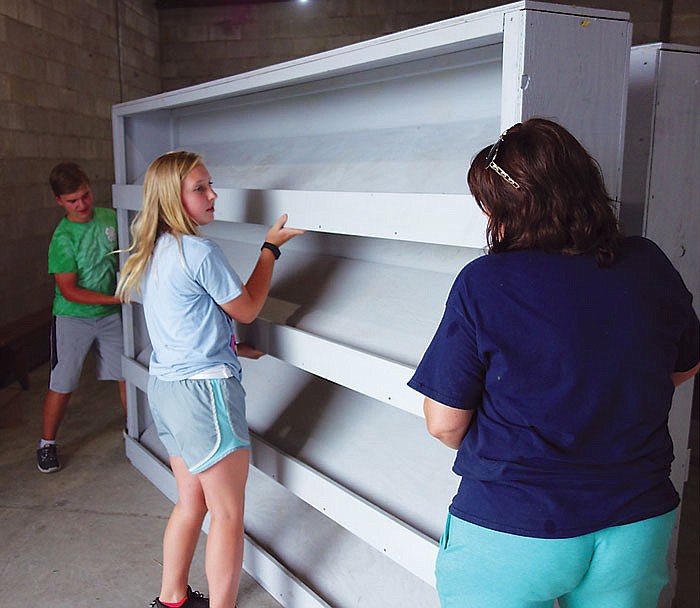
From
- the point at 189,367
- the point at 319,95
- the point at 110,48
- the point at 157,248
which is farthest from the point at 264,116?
the point at 110,48

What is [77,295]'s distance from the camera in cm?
315

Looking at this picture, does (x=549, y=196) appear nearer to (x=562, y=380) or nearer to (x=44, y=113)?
(x=562, y=380)

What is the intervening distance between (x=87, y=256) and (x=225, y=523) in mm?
1640

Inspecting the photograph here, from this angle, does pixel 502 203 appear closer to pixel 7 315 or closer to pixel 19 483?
pixel 19 483

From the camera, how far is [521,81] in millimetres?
1349

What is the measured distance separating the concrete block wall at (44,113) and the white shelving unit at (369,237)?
254 centimetres

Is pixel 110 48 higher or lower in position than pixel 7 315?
higher

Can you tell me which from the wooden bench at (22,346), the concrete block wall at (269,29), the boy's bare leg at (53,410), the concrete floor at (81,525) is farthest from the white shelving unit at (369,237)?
the concrete block wall at (269,29)

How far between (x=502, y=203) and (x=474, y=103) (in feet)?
2.98

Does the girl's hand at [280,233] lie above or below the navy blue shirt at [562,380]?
above

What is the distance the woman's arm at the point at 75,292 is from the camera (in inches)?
123

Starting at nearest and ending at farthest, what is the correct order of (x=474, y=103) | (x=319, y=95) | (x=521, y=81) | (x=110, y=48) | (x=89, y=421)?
(x=521, y=81) < (x=474, y=103) < (x=319, y=95) < (x=89, y=421) < (x=110, y=48)

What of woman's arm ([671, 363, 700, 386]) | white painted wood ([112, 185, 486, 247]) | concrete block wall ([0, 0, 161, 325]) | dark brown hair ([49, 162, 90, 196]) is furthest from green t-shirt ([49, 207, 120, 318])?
woman's arm ([671, 363, 700, 386])

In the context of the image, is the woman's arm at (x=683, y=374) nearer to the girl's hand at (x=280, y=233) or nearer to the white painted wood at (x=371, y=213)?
the white painted wood at (x=371, y=213)
